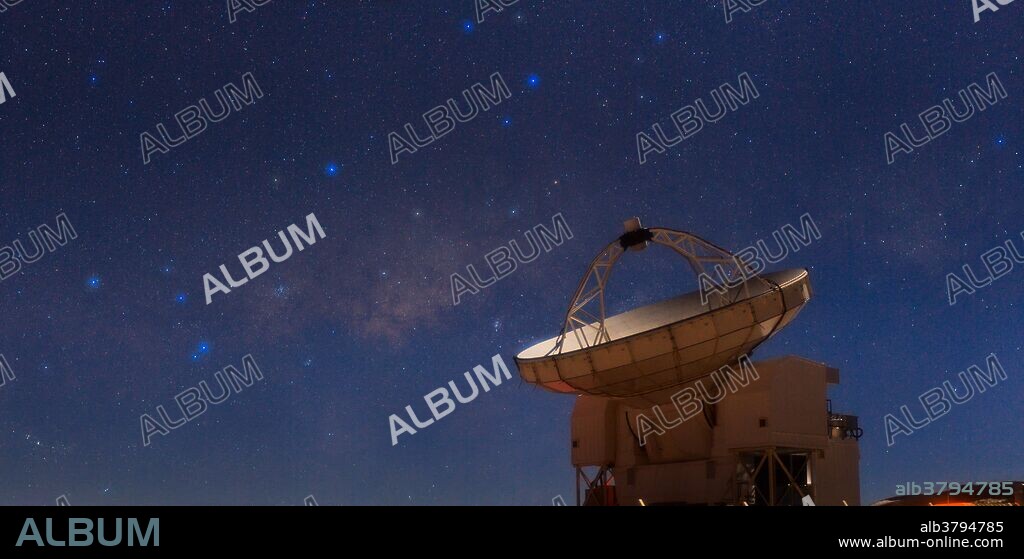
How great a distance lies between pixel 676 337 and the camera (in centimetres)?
2739

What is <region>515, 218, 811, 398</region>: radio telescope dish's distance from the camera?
27156 millimetres

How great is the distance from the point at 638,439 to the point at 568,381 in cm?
605

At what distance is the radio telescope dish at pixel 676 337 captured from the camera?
2716 centimetres

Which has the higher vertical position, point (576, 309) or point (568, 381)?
point (576, 309)

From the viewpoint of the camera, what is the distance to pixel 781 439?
99.5 ft
